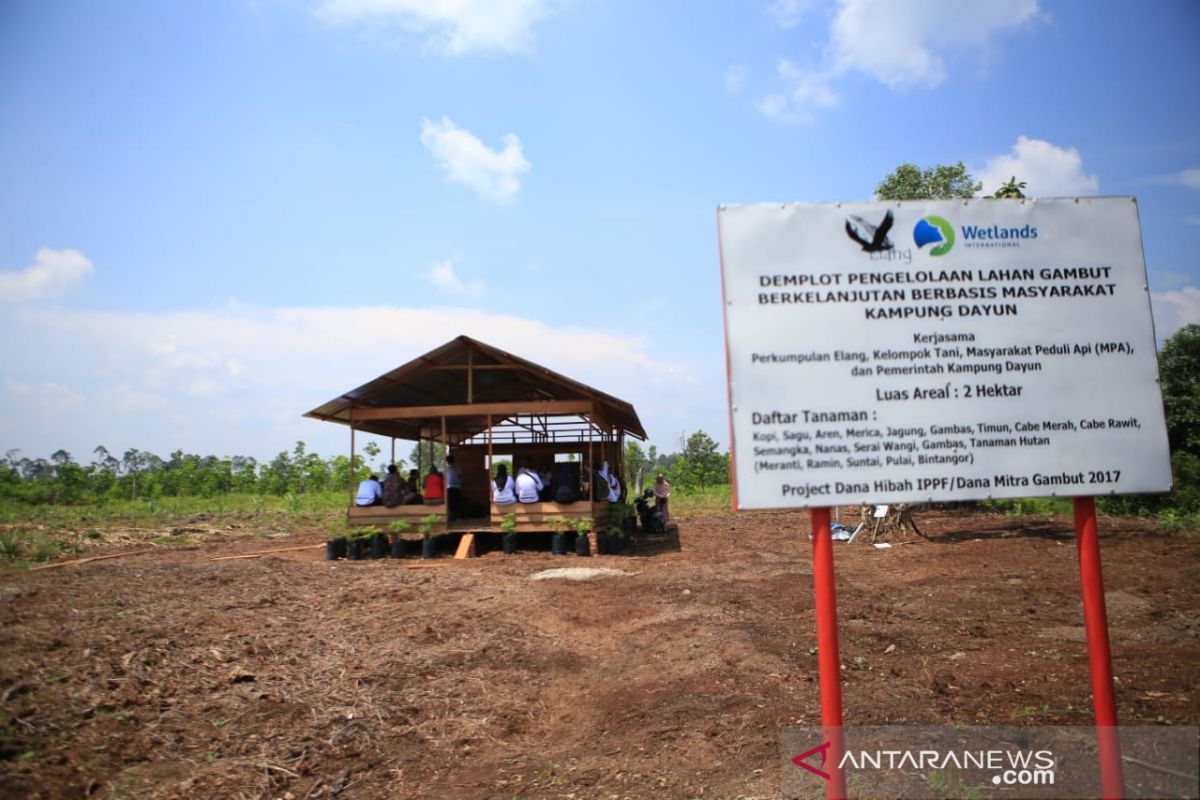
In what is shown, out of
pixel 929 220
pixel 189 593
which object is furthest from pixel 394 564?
pixel 929 220

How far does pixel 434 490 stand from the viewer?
14695 millimetres

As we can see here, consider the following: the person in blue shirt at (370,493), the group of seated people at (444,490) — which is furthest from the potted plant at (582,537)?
the person in blue shirt at (370,493)

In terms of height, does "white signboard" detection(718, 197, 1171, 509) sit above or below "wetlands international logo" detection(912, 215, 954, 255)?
below

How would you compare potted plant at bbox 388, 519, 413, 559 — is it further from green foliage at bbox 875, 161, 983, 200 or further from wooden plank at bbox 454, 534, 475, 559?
green foliage at bbox 875, 161, 983, 200

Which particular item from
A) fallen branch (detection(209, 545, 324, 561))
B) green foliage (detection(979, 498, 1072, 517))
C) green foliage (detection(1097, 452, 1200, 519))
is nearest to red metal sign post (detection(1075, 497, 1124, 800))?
fallen branch (detection(209, 545, 324, 561))

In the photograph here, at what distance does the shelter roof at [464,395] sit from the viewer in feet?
45.7

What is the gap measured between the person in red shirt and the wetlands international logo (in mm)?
12423

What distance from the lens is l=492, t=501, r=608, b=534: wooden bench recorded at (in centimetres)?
1377

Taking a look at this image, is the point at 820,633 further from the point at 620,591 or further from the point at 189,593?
the point at 189,593

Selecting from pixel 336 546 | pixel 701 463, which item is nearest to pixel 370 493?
pixel 336 546

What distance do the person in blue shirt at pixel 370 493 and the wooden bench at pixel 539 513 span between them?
237 cm

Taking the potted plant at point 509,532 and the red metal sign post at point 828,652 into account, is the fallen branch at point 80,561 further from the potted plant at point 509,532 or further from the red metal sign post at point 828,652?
the red metal sign post at point 828,652

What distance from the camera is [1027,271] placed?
3.22 m

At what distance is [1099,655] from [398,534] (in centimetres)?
1246
